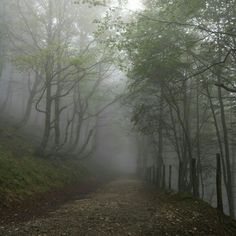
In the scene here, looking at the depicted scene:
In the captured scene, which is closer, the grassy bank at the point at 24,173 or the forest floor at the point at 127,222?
the forest floor at the point at 127,222

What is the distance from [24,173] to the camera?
1373 centimetres

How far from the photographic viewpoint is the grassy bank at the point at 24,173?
1132 centimetres

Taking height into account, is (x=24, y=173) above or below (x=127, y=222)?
above

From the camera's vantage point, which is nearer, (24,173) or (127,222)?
(127,222)

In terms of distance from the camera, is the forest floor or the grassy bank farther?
the grassy bank

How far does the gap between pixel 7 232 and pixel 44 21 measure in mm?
15093

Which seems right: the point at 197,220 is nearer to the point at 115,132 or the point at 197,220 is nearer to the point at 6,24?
the point at 6,24

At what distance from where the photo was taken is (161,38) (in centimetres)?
1279

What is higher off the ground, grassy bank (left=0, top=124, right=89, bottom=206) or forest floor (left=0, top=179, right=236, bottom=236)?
grassy bank (left=0, top=124, right=89, bottom=206)

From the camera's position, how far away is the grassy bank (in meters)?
11.3

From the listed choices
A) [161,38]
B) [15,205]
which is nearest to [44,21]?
[161,38]

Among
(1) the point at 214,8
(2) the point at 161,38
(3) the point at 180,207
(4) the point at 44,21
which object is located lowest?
(3) the point at 180,207

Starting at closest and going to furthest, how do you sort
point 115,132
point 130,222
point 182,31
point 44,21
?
point 130,222, point 182,31, point 44,21, point 115,132

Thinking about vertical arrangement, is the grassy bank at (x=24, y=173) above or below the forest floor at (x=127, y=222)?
above
